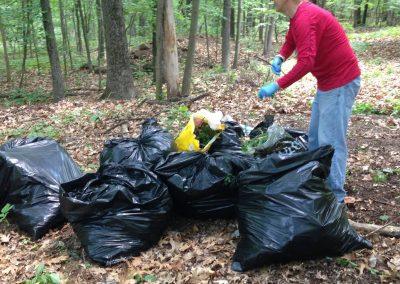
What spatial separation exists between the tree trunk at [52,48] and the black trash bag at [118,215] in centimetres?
756

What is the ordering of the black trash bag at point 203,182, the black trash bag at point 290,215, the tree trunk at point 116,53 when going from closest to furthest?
the black trash bag at point 290,215, the black trash bag at point 203,182, the tree trunk at point 116,53

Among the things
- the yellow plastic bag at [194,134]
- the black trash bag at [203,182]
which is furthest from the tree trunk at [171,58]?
the black trash bag at [203,182]

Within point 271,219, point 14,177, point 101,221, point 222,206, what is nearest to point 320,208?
point 271,219

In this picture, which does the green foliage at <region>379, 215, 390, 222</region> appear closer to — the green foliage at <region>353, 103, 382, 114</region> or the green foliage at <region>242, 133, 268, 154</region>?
the green foliage at <region>242, 133, 268, 154</region>

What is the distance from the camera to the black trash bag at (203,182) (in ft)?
10.2

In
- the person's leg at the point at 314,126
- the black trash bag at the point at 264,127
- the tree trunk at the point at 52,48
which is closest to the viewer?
the person's leg at the point at 314,126

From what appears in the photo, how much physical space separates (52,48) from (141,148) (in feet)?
23.3

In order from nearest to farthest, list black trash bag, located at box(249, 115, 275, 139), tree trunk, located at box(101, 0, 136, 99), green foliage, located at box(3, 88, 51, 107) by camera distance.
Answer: black trash bag, located at box(249, 115, 275, 139)
tree trunk, located at box(101, 0, 136, 99)
green foliage, located at box(3, 88, 51, 107)

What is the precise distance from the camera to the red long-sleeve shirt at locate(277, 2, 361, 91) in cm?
273

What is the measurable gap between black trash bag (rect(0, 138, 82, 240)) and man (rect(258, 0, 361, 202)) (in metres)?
2.10

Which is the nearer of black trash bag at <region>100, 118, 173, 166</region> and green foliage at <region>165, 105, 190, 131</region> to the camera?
black trash bag at <region>100, 118, 173, 166</region>

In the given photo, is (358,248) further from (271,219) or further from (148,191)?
(148,191)

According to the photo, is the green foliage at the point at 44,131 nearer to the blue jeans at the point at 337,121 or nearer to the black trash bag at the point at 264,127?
the black trash bag at the point at 264,127

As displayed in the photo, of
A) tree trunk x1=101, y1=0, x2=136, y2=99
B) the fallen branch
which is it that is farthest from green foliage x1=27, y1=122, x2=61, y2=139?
the fallen branch
